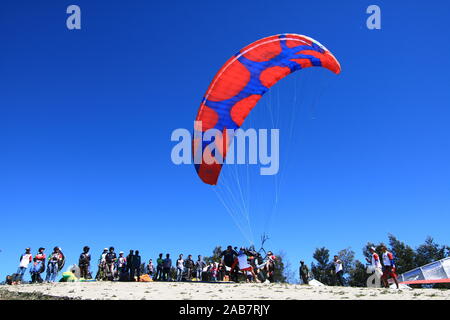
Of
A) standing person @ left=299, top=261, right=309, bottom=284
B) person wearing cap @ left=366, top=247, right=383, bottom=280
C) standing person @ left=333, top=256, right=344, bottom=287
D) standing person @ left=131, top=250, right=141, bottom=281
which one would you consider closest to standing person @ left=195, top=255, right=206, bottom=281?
standing person @ left=131, top=250, right=141, bottom=281

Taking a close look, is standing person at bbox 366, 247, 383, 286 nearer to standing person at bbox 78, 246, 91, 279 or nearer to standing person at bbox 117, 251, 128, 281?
standing person at bbox 117, 251, 128, 281

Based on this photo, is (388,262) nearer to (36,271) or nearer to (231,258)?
(231,258)

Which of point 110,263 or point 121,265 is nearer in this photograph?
point 110,263

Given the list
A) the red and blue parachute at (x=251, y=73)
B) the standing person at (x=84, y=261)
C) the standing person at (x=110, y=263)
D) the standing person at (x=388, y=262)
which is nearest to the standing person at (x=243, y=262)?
the red and blue parachute at (x=251, y=73)

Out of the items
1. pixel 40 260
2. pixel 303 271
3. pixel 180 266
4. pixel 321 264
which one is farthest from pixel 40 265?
pixel 321 264

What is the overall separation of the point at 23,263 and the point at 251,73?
1347 cm

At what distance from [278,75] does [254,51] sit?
1.73 metres

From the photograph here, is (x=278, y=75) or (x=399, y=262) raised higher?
(x=278, y=75)

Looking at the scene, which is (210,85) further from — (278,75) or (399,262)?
(399,262)

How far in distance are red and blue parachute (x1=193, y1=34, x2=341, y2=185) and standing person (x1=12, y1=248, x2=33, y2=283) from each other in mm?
8992

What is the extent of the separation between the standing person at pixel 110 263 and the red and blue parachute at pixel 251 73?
6.46m

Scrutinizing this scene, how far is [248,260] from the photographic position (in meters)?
15.9

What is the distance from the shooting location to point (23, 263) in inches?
611
